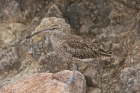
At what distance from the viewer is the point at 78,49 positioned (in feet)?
40.5

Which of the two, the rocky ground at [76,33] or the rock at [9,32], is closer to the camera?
the rocky ground at [76,33]

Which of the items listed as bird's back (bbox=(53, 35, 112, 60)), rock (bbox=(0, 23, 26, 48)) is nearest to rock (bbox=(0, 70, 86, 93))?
bird's back (bbox=(53, 35, 112, 60))

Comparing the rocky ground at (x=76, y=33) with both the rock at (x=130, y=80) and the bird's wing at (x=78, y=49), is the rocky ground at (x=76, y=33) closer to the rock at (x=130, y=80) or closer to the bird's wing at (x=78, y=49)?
the rock at (x=130, y=80)

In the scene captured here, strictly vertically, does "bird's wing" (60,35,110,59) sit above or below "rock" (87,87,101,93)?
above

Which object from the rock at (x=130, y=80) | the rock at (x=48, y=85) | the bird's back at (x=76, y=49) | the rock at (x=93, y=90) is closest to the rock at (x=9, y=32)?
the rock at (x=93, y=90)

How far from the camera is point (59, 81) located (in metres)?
11.9

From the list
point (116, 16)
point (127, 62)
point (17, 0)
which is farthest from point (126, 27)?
point (17, 0)

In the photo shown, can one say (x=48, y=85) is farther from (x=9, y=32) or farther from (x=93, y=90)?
(x=9, y=32)

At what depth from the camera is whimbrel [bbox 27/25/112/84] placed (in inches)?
476

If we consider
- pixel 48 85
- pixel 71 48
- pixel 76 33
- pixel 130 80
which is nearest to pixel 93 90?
pixel 130 80

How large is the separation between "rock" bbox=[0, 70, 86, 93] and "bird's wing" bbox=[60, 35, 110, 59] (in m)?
0.92

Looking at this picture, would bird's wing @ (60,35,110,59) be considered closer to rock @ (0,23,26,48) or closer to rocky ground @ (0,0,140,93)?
rocky ground @ (0,0,140,93)

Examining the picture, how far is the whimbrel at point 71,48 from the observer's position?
12.1 meters

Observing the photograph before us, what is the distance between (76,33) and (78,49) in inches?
164
